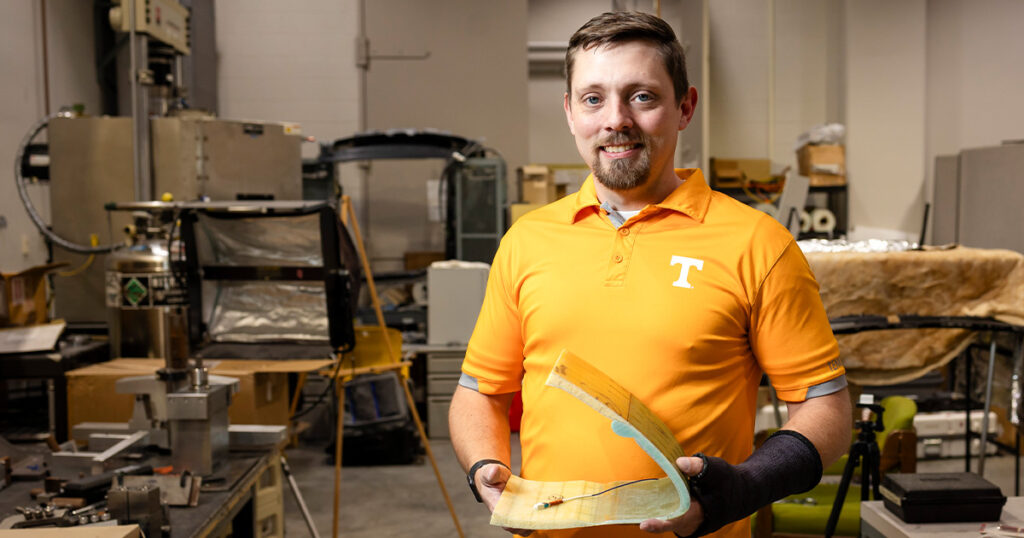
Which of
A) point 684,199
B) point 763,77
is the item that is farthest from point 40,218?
point 763,77

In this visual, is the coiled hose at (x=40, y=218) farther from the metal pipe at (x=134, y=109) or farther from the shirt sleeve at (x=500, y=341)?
the shirt sleeve at (x=500, y=341)

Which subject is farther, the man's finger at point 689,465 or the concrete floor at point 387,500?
the concrete floor at point 387,500

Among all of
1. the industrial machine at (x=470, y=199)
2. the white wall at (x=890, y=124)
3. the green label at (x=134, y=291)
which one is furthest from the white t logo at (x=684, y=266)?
the white wall at (x=890, y=124)

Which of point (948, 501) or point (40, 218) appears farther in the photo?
point (40, 218)

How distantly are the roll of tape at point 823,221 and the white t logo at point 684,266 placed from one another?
574cm

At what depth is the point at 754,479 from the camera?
3.44 ft

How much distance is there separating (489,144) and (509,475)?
6.10 meters

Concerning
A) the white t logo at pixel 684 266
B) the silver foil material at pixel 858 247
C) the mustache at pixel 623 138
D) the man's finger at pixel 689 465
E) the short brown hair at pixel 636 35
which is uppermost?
the short brown hair at pixel 636 35

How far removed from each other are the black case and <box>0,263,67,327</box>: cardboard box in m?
3.24

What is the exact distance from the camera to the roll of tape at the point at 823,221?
648cm

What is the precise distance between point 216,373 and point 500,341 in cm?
260

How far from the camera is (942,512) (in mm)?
1849

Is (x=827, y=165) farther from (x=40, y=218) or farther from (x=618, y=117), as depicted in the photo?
(x=618, y=117)

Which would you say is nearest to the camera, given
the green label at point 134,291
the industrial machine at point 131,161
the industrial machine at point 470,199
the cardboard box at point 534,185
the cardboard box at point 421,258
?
the green label at point 134,291
